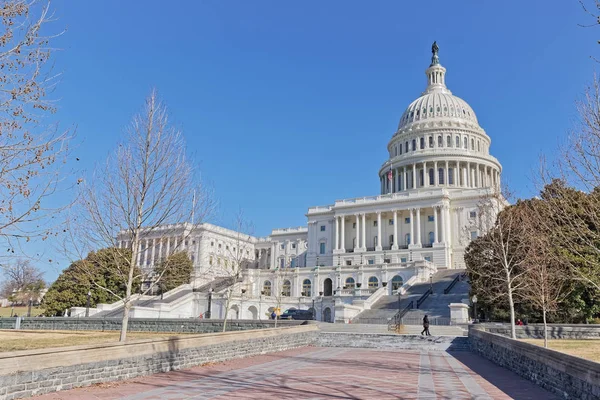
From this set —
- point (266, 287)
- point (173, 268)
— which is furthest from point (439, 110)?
point (173, 268)

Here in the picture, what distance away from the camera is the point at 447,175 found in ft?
336

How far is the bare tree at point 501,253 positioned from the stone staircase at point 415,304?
16.1 ft

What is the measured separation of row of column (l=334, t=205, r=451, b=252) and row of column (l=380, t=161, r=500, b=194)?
14.0 metres

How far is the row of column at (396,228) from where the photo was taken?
8725 centimetres

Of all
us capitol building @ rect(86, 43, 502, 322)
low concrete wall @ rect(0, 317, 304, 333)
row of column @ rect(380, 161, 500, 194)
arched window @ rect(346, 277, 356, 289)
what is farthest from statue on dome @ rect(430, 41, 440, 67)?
low concrete wall @ rect(0, 317, 304, 333)

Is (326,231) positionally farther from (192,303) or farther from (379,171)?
(192,303)

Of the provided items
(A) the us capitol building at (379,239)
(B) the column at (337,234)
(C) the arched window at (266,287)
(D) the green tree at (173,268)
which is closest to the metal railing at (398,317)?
(A) the us capitol building at (379,239)

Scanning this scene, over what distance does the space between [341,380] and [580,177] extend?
932 cm

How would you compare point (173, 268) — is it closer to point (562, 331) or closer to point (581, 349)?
point (581, 349)

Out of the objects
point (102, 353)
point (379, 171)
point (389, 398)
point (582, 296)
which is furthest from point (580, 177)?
point (379, 171)

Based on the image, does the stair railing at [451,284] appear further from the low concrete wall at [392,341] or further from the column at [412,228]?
the low concrete wall at [392,341]

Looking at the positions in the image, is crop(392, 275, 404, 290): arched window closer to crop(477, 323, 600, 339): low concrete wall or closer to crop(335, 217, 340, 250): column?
crop(335, 217, 340, 250): column

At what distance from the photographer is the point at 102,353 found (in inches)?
520

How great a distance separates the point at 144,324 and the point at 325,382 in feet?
88.4
